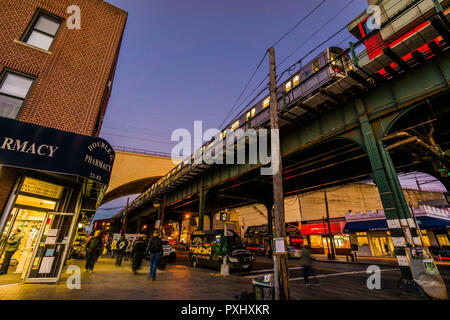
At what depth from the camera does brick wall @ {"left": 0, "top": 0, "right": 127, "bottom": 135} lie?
8.55m

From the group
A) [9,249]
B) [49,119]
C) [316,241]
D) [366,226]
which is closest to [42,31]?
[49,119]

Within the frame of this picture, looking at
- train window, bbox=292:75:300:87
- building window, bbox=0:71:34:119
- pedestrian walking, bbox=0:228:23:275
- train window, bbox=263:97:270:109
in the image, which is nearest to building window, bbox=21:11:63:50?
building window, bbox=0:71:34:119

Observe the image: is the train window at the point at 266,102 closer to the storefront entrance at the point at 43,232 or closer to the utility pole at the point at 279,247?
the utility pole at the point at 279,247

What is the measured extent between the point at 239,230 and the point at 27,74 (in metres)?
43.9

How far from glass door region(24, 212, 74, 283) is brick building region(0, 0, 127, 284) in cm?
3

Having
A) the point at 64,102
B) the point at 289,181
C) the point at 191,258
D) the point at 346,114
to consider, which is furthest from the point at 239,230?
the point at 64,102

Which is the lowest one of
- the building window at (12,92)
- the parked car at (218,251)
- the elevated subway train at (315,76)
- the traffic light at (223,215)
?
the parked car at (218,251)

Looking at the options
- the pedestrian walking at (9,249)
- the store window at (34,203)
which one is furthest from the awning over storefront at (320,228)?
the pedestrian walking at (9,249)

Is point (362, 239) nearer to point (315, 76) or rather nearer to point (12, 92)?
point (315, 76)

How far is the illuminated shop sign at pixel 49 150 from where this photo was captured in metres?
6.33

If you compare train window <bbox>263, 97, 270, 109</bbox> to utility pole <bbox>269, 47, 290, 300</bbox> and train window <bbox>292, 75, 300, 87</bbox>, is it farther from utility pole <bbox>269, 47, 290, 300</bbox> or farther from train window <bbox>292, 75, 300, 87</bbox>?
utility pole <bbox>269, 47, 290, 300</bbox>

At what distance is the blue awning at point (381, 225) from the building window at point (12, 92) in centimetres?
3365

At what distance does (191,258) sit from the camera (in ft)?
52.9

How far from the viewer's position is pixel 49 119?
332 inches
